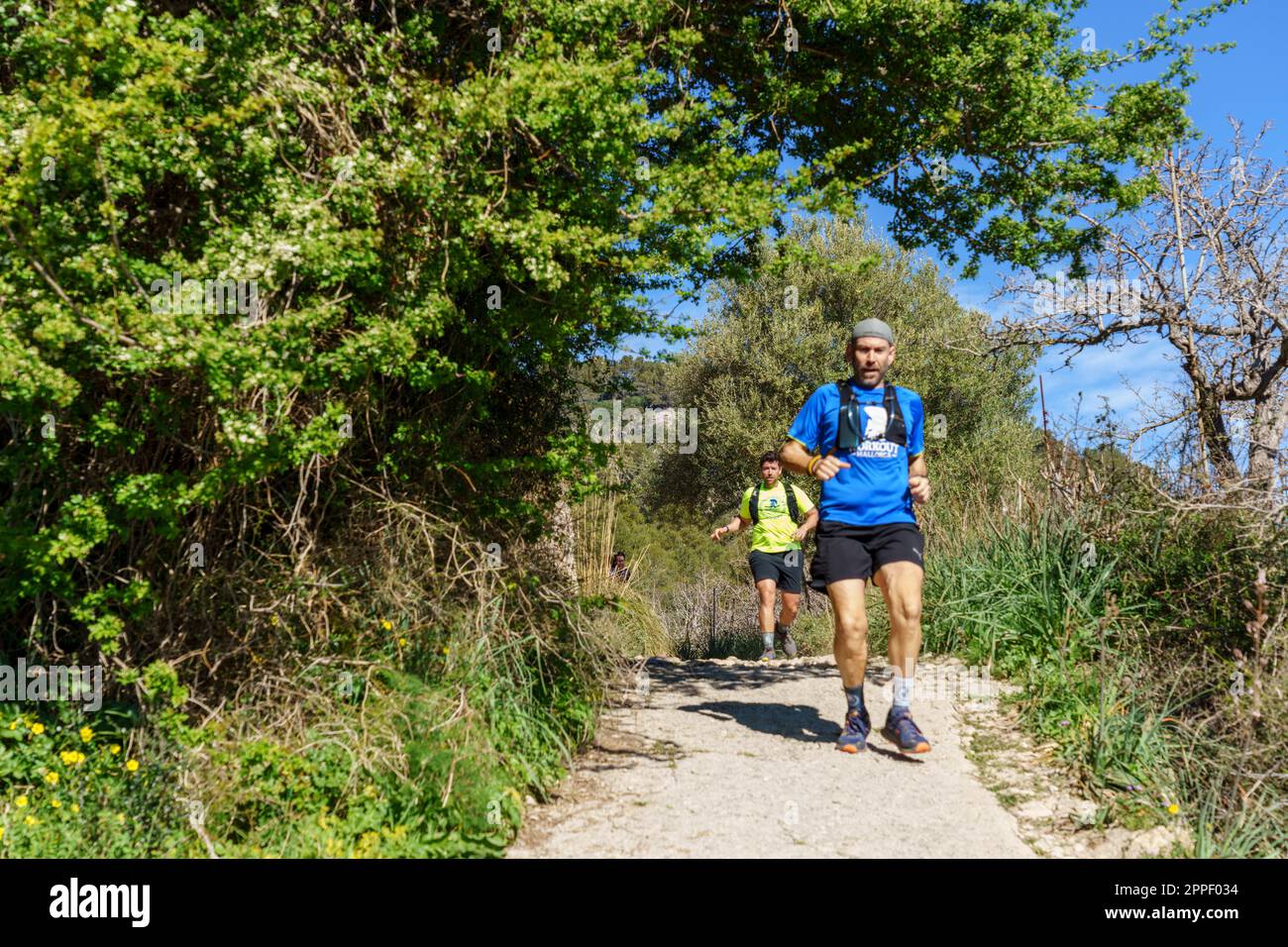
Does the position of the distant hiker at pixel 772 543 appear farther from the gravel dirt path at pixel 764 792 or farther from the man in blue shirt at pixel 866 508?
the man in blue shirt at pixel 866 508

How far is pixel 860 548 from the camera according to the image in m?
4.73

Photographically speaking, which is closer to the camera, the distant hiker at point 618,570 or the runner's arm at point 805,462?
the runner's arm at point 805,462

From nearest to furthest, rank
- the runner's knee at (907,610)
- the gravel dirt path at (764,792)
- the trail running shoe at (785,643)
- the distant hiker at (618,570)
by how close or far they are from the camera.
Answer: the gravel dirt path at (764,792), the runner's knee at (907,610), the distant hiker at (618,570), the trail running shoe at (785,643)

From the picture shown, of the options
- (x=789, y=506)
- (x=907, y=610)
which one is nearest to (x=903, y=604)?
(x=907, y=610)

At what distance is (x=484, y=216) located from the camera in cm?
432

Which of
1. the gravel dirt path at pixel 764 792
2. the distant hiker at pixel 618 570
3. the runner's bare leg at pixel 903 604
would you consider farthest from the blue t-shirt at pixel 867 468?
the distant hiker at pixel 618 570

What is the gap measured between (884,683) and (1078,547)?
5.26 ft

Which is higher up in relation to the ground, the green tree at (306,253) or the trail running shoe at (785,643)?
the green tree at (306,253)

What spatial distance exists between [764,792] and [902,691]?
36.3 inches

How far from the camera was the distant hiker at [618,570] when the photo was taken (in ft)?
25.0

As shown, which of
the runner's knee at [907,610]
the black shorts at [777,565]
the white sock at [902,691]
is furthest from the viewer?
the black shorts at [777,565]

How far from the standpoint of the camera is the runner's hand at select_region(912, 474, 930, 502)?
484cm

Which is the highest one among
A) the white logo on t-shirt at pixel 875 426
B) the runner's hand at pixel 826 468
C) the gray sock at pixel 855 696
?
the white logo on t-shirt at pixel 875 426

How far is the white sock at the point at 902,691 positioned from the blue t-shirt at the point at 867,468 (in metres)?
0.80
